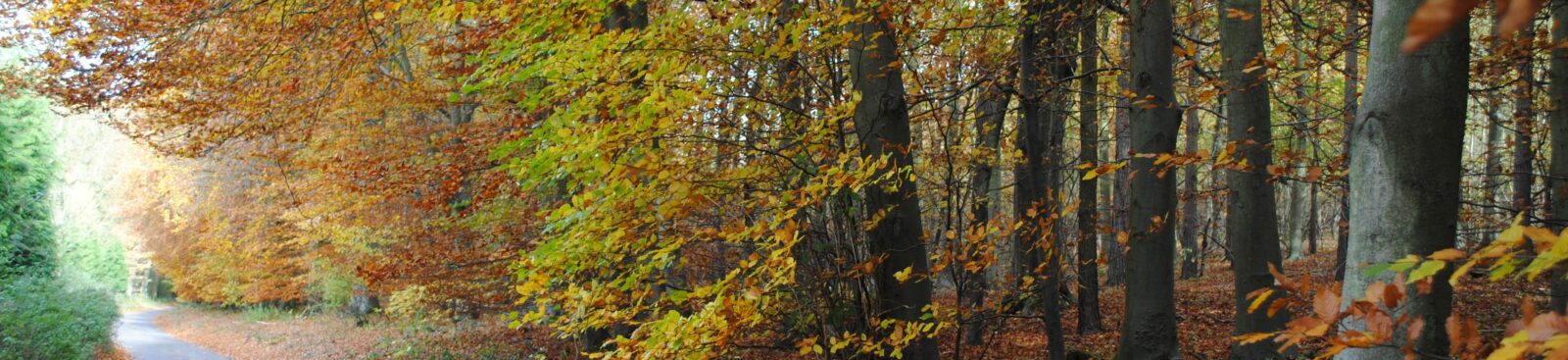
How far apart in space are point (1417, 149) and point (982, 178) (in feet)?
28.3

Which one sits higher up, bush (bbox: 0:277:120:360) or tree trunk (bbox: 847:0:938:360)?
tree trunk (bbox: 847:0:938:360)

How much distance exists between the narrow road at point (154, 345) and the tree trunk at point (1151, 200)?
71.1 feet

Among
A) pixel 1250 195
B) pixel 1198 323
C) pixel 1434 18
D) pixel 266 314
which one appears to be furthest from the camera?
pixel 266 314

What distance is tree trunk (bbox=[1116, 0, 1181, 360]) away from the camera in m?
5.09

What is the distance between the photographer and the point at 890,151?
5.17 m

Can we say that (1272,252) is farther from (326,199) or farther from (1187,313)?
(326,199)

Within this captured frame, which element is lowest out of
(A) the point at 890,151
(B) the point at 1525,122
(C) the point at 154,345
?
(C) the point at 154,345

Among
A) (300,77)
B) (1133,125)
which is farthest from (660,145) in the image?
(300,77)

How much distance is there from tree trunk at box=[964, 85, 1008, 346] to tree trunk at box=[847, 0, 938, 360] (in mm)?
385

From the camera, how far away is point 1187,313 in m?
11.5

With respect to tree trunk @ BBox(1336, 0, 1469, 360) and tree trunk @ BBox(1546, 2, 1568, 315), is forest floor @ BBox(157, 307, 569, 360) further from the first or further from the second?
tree trunk @ BBox(1546, 2, 1568, 315)

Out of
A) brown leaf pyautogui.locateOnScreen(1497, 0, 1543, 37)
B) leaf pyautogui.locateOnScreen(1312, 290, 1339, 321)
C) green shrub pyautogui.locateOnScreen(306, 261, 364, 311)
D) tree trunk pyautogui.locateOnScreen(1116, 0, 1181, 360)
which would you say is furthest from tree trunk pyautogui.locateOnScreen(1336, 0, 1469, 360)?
green shrub pyautogui.locateOnScreen(306, 261, 364, 311)

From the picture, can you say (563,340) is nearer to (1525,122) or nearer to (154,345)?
(1525,122)

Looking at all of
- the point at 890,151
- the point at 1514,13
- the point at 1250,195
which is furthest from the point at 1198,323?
the point at 1514,13
